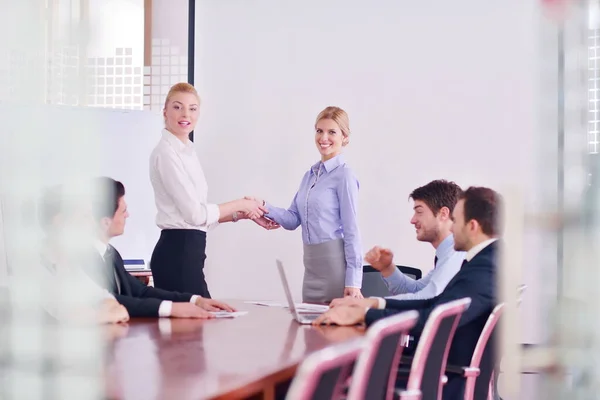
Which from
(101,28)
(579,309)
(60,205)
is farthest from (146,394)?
(579,309)

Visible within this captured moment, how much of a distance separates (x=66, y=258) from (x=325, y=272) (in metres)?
3.30

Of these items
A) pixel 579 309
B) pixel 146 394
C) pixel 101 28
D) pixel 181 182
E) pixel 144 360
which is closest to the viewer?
pixel 579 309

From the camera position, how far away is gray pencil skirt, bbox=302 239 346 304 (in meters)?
3.86

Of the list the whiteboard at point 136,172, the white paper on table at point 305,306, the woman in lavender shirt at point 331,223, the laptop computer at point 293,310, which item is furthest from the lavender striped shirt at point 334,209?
the whiteboard at point 136,172

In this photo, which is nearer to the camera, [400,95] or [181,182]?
[181,182]

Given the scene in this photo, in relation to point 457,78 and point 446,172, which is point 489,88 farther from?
point 446,172

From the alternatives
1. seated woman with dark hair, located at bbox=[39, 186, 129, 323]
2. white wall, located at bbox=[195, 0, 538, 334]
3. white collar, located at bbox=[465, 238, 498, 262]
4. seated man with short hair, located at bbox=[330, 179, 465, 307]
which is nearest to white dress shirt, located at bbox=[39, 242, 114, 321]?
seated woman with dark hair, located at bbox=[39, 186, 129, 323]

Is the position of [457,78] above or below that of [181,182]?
above

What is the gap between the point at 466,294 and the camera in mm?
2555

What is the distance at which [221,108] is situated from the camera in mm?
5668

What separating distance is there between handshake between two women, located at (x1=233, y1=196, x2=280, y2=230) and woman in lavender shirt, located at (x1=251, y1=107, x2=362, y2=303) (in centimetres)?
24

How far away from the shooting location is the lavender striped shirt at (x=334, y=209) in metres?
3.84

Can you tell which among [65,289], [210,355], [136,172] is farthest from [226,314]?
[136,172]

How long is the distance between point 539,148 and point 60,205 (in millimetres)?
360
